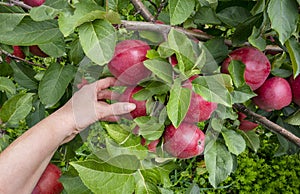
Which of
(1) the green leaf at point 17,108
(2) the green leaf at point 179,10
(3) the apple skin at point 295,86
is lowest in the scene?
(1) the green leaf at point 17,108

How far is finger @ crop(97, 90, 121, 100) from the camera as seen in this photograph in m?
0.90

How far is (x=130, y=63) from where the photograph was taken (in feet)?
2.74

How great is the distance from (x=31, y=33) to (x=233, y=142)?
51 cm

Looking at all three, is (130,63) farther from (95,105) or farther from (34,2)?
(34,2)

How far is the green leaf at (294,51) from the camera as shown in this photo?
942 mm

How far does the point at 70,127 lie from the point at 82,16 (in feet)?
1.09

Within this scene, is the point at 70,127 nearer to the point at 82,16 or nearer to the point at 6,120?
the point at 6,120

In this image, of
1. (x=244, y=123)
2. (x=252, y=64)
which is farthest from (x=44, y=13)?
(x=244, y=123)

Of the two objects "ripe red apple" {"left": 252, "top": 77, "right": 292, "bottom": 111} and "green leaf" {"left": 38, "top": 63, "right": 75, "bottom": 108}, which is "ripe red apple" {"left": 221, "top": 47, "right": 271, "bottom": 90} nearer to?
"ripe red apple" {"left": 252, "top": 77, "right": 292, "bottom": 111}

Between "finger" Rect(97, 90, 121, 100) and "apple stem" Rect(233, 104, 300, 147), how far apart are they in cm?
35

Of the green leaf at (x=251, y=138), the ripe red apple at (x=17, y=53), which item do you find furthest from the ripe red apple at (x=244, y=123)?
the ripe red apple at (x=17, y=53)

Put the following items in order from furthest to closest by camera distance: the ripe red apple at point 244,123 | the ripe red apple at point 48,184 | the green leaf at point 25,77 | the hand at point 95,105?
the green leaf at point 25,77
the ripe red apple at point 244,123
the ripe red apple at point 48,184
the hand at point 95,105

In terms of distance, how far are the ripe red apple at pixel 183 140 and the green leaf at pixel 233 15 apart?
0.26m

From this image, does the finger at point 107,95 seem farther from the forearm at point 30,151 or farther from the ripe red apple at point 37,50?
the ripe red apple at point 37,50
